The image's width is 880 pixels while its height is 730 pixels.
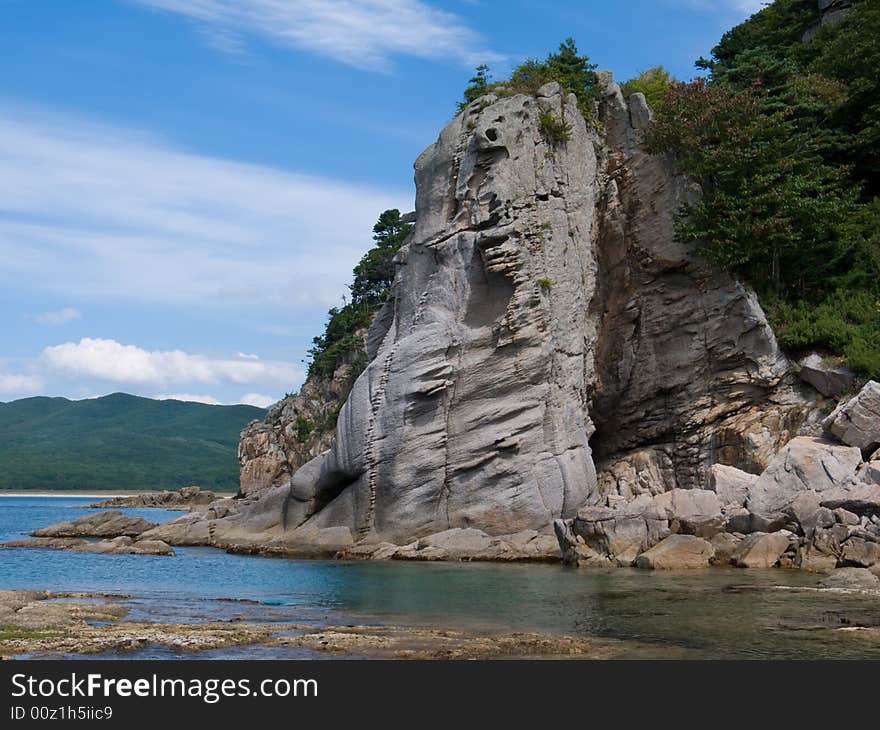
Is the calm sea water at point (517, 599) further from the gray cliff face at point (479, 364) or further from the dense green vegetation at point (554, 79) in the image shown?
the dense green vegetation at point (554, 79)

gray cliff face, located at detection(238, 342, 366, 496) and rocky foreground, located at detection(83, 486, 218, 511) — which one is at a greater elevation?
gray cliff face, located at detection(238, 342, 366, 496)

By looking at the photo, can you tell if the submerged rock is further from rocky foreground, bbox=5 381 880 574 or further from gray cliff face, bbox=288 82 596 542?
gray cliff face, bbox=288 82 596 542

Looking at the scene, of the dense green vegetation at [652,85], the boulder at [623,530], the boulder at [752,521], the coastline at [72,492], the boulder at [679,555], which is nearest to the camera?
the boulder at [679,555]

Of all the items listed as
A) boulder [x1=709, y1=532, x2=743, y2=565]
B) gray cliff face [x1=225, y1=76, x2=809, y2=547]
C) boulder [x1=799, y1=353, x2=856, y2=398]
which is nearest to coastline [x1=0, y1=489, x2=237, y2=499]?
gray cliff face [x1=225, y1=76, x2=809, y2=547]

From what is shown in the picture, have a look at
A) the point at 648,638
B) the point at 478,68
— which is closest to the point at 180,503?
the point at 478,68

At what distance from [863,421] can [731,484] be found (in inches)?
171

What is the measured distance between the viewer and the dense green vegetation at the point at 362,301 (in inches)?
2702

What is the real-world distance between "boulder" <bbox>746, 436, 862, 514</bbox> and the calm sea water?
12.0ft

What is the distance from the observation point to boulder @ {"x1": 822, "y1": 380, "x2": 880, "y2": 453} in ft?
97.7

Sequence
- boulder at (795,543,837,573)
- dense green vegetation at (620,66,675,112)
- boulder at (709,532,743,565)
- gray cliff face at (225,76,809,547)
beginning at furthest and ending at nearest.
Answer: dense green vegetation at (620,66,675,112), gray cliff face at (225,76,809,547), boulder at (709,532,743,565), boulder at (795,543,837,573)

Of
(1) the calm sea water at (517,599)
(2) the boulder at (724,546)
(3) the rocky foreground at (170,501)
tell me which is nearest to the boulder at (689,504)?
(2) the boulder at (724,546)

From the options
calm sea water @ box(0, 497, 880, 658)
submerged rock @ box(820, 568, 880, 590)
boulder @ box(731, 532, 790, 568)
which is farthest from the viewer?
boulder @ box(731, 532, 790, 568)

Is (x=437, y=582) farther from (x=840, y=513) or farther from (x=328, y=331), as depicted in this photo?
(x=328, y=331)

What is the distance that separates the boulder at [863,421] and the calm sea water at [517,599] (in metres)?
7.23
